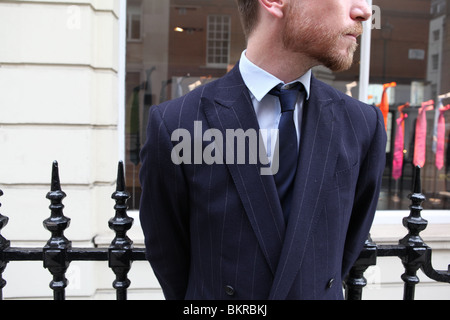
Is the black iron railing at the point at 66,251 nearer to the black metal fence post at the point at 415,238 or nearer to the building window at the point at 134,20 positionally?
the black metal fence post at the point at 415,238

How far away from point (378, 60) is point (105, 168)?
4236mm

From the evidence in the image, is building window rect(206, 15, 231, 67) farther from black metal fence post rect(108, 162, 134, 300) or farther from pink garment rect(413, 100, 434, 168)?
black metal fence post rect(108, 162, 134, 300)

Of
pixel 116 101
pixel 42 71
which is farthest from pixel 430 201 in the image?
pixel 42 71

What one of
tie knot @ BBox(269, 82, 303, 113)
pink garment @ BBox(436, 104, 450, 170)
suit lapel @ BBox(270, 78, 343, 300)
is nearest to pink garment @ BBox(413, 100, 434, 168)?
pink garment @ BBox(436, 104, 450, 170)

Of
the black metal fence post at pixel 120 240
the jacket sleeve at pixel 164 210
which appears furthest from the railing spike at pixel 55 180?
the jacket sleeve at pixel 164 210

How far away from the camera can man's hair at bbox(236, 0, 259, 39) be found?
1352 millimetres

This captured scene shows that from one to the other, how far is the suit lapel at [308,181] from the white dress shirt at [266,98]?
7 centimetres

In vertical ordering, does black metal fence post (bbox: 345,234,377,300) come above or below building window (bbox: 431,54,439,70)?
below

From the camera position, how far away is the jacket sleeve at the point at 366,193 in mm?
1434

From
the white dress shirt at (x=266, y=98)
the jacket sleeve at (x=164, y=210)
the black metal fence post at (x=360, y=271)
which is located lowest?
the black metal fence post at (x=360, y=271)

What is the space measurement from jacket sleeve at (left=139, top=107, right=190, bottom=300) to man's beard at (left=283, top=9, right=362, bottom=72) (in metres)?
0.54

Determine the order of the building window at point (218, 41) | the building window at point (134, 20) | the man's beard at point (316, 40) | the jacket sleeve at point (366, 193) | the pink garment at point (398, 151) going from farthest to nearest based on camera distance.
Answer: the pink garment at point (398, 151), the building window at point (218, 41), the building window at point (134, 20), the jacket sleeve at point (366, 193), the man's beard at point (316, 40)

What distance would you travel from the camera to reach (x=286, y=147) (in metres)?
1.30
